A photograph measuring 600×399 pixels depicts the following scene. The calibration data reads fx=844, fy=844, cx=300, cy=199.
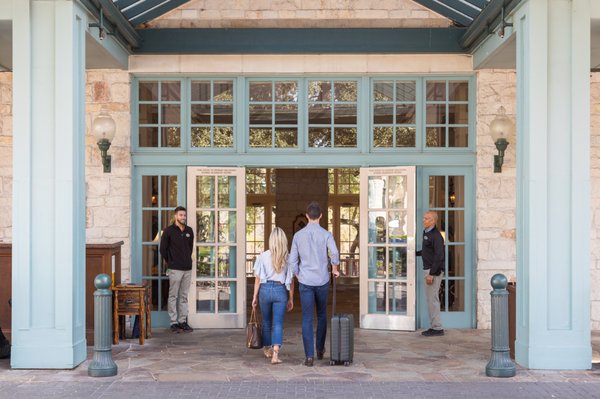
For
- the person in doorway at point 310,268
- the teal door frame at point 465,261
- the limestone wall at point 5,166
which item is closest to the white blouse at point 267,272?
the person in doorway at point 310,268

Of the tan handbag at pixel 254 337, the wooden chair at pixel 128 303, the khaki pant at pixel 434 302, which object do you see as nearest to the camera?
the tan handbag at pixel 254 337

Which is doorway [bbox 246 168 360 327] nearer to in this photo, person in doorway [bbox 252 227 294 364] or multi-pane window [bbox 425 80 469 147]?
multi-pane window [bbox 425 80 469 147]

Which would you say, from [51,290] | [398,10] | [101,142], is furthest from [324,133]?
[51,290]

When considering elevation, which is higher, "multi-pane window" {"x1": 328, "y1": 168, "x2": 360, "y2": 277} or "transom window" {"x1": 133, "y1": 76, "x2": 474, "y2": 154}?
"transom window" {"x1": 133, "y1": 76, "x2": 474, "y2": 154}

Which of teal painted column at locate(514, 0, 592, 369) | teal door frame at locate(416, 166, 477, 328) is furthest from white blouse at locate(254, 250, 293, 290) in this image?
teal door frame at locate(416, 166, 477, 328)

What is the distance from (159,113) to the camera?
11.1 meters

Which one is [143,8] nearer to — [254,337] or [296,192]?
[254,337]

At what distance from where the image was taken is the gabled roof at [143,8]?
9796mm

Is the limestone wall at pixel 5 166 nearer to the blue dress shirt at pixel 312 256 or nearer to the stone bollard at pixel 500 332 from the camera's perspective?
the blue dress shirt at pixel 312 256

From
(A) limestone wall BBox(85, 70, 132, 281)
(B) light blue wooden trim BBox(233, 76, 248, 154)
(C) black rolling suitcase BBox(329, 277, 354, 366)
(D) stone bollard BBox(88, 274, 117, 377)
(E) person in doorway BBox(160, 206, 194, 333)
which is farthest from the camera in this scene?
(B) light blue wooden trim BBox(233, 76, 248, 154)

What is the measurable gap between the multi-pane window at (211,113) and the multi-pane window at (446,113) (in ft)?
8.55

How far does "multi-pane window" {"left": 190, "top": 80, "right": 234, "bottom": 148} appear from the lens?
11.1 m

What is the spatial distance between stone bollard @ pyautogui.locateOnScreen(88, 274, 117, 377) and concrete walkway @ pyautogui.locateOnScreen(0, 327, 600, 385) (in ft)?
0.36

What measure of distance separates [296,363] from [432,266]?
2626 mm
